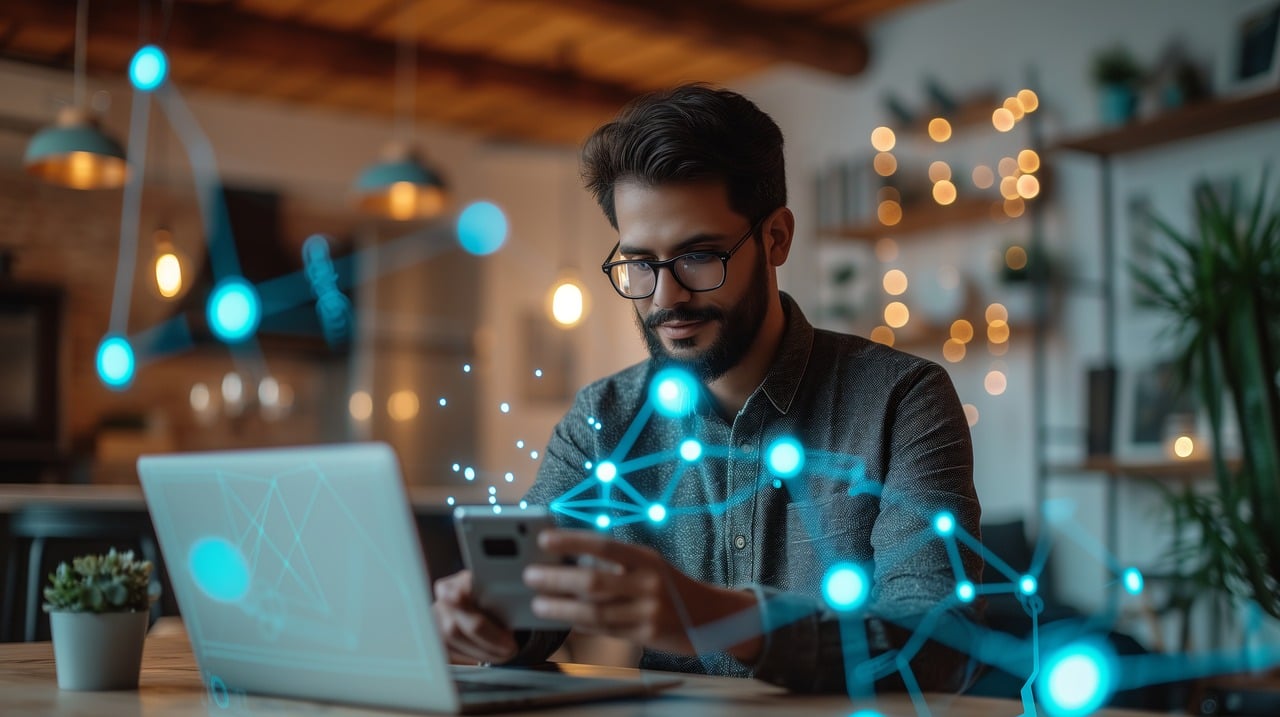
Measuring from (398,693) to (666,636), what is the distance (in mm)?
260

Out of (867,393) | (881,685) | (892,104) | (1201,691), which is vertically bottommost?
(1201,691)

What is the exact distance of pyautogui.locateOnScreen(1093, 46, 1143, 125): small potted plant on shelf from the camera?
4.48 meters

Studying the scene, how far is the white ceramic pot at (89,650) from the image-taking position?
1363 mm

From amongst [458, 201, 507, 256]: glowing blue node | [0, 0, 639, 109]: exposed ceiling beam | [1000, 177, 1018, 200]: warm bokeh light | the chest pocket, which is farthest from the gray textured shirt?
[458, 201, 507, 256]: glowing blue node

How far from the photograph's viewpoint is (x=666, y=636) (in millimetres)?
1206

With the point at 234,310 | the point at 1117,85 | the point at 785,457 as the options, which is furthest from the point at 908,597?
the point at 234,310

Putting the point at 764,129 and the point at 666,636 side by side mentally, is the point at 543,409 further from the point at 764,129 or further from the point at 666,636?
the point at 666,636

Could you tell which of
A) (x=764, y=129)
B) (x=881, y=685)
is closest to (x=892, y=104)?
(x=764, y=129)

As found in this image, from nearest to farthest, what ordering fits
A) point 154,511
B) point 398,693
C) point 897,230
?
1. point 398,693
2. point 154,511
3. point 897,230

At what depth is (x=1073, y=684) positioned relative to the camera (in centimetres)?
118

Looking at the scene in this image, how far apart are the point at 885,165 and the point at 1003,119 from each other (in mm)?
614

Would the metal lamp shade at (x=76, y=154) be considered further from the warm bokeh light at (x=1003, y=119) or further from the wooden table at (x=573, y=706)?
the warm bokeh light at (x=1003, y=119)

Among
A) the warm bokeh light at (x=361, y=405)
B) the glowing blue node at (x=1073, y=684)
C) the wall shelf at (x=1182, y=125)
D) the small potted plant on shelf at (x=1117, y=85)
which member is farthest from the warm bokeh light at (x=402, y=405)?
the glowing blue node at (x=1073, y=684)

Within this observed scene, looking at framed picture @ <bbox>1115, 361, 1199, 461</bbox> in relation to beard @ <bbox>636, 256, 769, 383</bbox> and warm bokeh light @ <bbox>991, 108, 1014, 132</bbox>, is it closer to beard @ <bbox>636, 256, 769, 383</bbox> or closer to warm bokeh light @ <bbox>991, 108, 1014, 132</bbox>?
warm bokeh light @ <bbox>991, 108, 1014, 132</bbox>
